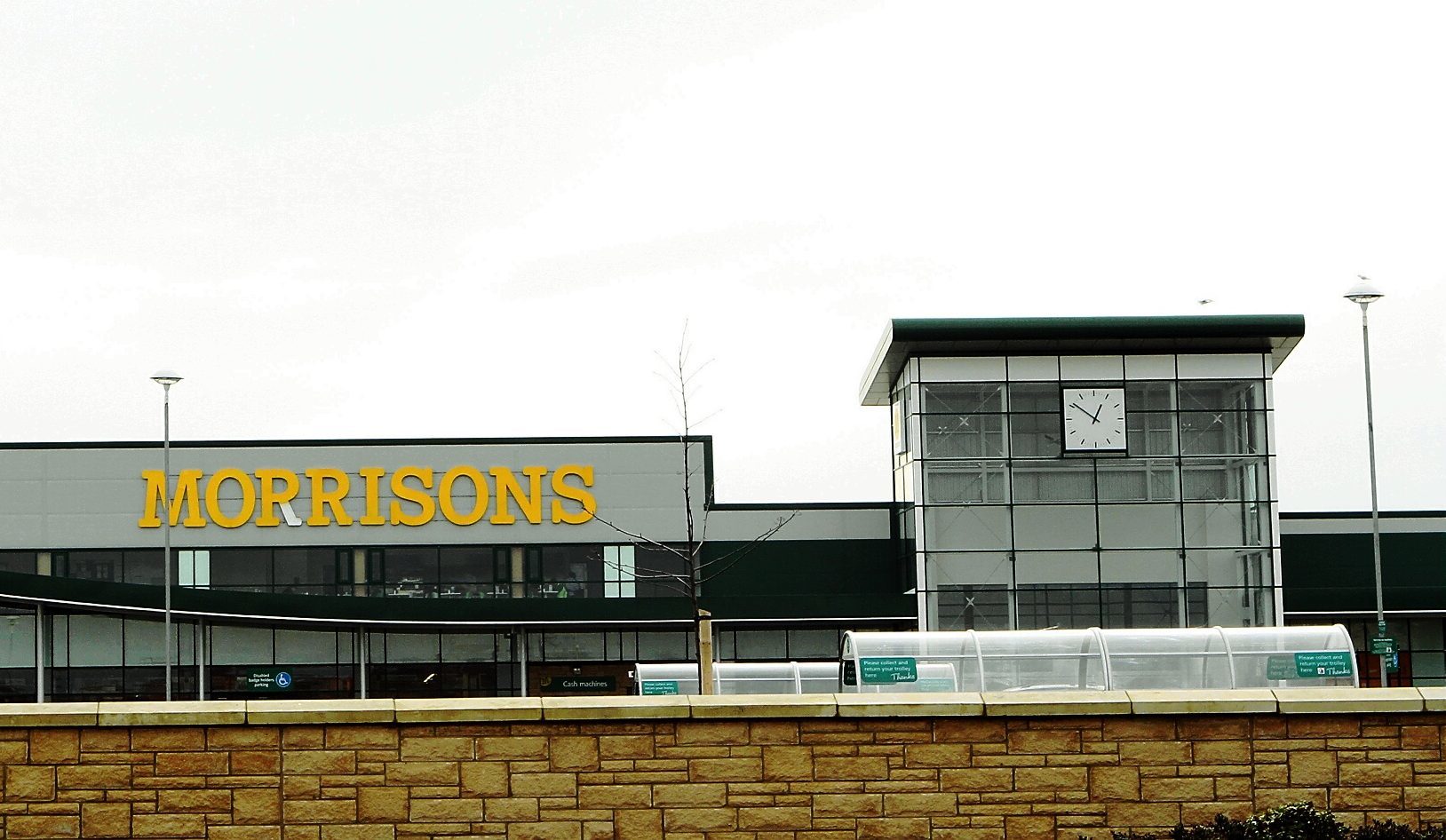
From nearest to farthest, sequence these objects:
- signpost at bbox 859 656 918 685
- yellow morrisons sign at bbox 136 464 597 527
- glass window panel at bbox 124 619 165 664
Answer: signpost at bbox 859 656 918 685 → glass window panel at bbox 124 619 165 664 → yellow morrisons sign at bbox 136 464 597 527

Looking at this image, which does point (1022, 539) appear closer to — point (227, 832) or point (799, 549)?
point (799, 549)

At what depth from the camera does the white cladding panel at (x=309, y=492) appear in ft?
192

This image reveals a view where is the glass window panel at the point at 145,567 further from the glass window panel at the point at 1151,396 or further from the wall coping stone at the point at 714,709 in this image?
the wall coping stone at the point at 714,709

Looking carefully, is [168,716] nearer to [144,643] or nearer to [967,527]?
[967,527]

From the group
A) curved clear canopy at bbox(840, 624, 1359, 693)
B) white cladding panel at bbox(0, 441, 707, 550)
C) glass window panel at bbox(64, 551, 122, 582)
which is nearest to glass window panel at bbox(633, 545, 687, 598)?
white cladding panel at bbox(0, 441, 707, 550)

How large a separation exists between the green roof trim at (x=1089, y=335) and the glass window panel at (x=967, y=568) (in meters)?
5.84

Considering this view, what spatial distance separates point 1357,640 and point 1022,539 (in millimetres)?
12305

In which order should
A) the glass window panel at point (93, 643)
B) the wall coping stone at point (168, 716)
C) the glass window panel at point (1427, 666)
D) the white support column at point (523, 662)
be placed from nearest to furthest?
1. the wall coping stone at point (168, 716)
2. the glass window panel at point (93, 643)
3. the white support column at point (523, 662)
4. the glass window panel at point (1427, 666)

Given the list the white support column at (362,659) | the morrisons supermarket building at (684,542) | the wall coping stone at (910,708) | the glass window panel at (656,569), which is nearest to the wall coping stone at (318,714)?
the wall coping stone at (910,708)

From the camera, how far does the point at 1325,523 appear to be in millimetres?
59094

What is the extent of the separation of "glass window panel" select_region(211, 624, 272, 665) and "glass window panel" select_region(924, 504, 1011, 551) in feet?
66.7

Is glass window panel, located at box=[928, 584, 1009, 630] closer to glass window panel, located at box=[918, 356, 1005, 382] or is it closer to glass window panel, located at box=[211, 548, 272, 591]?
glass window panel, located at box=[918, 356, 1005, 382]

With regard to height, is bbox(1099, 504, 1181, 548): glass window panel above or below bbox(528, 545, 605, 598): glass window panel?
above

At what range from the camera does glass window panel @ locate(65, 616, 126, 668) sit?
54250mm
